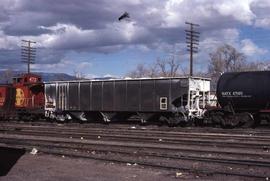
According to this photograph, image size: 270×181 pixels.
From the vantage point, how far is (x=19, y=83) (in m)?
41.0

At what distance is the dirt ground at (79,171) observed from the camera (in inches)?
441

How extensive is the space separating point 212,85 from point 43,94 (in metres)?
13.6

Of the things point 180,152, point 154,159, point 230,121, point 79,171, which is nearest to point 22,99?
point 230,121

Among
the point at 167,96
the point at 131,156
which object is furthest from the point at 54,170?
the point at 167,96

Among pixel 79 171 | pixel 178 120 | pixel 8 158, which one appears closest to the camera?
pixel 79 171

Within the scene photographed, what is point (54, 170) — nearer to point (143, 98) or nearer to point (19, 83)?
point (143, 98)

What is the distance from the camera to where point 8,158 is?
578 inches

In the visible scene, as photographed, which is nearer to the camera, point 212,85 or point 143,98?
point 143,98

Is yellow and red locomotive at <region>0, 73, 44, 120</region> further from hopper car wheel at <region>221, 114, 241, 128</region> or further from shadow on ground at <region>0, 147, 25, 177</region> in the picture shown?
shadow on ground at <region>0, 147, 25, 177</region>

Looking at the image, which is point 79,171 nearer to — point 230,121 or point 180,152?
point 180,152

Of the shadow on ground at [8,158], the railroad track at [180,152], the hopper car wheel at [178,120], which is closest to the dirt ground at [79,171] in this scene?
the shadow on ground at [8,158]

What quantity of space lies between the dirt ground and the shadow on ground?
0.13 meters

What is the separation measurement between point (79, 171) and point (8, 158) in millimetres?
3414

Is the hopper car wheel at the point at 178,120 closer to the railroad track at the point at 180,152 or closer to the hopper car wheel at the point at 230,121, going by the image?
the hopper car wheel at the point at 230,121
